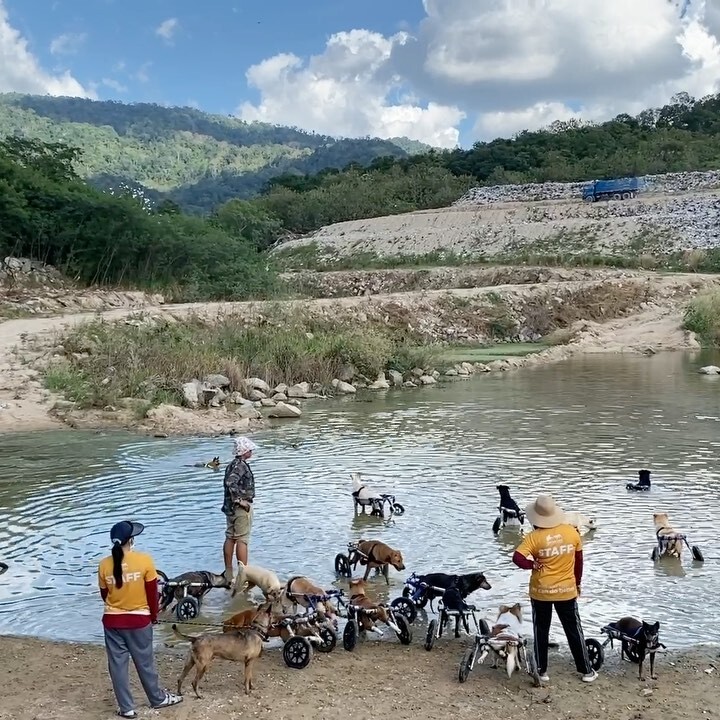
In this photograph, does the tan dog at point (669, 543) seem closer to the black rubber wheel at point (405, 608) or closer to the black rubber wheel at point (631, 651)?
the black rubber wheel at point (631, 651)

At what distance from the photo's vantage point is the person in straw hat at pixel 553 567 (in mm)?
5934

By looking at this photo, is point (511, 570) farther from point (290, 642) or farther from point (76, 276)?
point (76, 276)

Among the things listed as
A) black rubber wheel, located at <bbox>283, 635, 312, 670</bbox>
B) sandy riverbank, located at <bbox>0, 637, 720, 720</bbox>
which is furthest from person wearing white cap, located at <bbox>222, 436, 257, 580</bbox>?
black rubber wheel, located at <bbox>283, 635, 312, 670</bbox>

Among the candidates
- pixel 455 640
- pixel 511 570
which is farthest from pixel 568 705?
pixel 511 570

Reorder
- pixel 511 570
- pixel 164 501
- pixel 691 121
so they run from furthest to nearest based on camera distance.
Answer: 1. pixel 691 121
2. pixel 164 501
3. pixel 511 570

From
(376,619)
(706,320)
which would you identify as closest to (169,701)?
(376,619)

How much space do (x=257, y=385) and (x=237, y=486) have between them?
1117cm

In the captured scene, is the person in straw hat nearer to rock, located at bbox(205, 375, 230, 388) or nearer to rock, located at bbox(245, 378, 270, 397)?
rock, located at bbox(205, 375, 230, 388)

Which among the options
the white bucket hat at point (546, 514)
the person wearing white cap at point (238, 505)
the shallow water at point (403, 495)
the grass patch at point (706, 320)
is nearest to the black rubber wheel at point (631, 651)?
the shallow water at point (403, 495)

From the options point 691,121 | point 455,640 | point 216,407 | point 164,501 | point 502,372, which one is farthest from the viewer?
point 691,121

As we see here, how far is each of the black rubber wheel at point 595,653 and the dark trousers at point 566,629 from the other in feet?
0.49

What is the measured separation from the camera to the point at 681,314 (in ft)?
108

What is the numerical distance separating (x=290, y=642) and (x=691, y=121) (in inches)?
3567

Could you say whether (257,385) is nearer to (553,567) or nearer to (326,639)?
(326,639)
